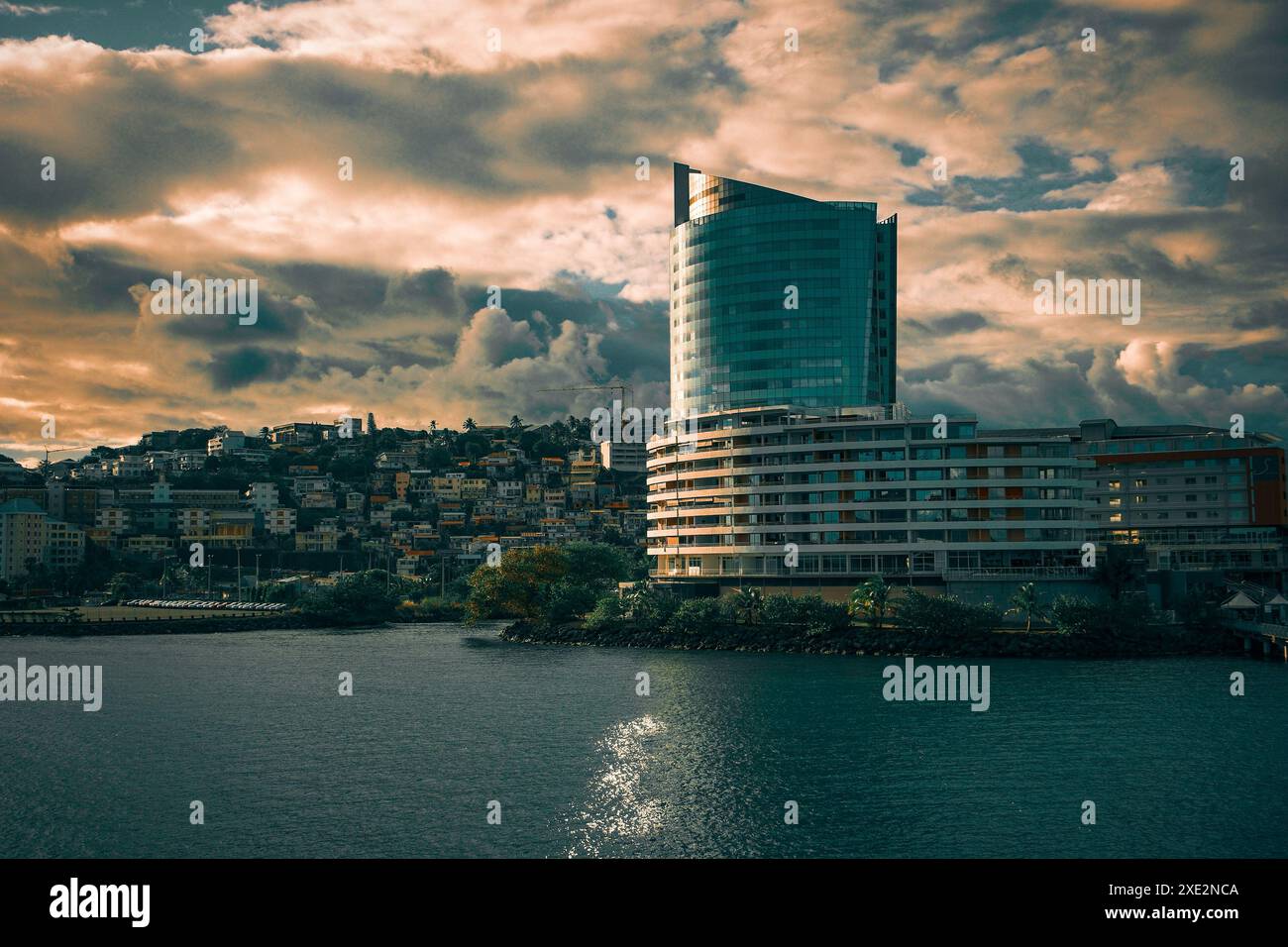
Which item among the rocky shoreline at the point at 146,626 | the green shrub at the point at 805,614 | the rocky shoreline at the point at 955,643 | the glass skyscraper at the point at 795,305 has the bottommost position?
the rocky shoreline at the point at 146,626

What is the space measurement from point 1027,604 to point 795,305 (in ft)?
290

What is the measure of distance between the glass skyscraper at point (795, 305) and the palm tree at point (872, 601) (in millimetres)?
69617

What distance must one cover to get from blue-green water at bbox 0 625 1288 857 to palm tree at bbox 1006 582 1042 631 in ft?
50.9

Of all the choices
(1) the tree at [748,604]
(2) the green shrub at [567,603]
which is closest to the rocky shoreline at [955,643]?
(1) the tree at [748,604]

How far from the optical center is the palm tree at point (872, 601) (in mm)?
114250

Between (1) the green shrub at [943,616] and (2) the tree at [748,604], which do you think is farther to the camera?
(2) the tree at [748,604]

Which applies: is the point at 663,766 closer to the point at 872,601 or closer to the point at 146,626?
the point at 872,601

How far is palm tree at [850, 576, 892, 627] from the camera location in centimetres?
11425

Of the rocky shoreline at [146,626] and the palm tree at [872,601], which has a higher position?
the palm tree at [872,601]

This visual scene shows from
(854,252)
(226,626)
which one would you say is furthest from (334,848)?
(854,252)

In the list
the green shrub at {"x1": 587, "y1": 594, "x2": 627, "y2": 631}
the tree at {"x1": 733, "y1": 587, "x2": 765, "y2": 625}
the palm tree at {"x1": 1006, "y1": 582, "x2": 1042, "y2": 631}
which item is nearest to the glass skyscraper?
the green shrub at {"x1": 587, "y1": 594, "x2": 627, "y2": 631}

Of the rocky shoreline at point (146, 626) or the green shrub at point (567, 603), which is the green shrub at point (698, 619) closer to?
the green shrub at point (567, 603)

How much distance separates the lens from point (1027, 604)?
110 meters

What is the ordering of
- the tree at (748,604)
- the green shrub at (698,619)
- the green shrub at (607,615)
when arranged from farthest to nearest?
the green shrub at (607,615) < the tree at (748,604) < the green shrub at (698,619)
